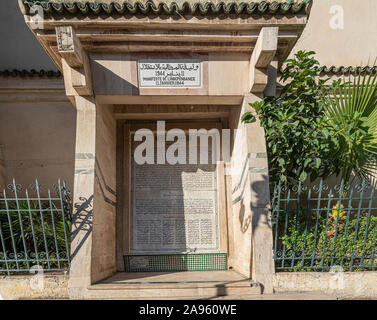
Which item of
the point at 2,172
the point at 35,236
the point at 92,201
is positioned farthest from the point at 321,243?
the point at 2,172

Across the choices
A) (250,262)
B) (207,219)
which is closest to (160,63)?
(207,219)

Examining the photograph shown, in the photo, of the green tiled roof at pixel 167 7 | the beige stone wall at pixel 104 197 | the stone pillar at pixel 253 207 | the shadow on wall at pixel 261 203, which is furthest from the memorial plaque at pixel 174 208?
the green tiled roof at pixel 167 7

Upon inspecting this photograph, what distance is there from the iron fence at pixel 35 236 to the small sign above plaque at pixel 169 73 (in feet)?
6.91

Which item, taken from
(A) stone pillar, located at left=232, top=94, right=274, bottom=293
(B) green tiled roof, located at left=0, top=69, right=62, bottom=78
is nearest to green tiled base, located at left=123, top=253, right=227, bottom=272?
(A) stone pillar, located at left=232, top=94, right=274, bottom=293

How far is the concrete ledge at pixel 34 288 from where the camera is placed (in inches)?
159

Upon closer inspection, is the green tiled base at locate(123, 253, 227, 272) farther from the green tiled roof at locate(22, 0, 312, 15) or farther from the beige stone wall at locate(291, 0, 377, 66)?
the beige stone wall at locate(291, 0, 377, 66)

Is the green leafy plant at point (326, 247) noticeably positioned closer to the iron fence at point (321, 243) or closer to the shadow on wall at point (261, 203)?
the iron fence at point (321, 243)

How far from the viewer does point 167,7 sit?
13.7 ft

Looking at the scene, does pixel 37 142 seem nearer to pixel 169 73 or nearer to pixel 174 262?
pixel 169 73

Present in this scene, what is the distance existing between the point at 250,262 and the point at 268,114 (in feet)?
7.33

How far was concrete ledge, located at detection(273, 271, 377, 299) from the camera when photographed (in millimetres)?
4059

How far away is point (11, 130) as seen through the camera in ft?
22.9

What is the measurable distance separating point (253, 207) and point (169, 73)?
2483mm

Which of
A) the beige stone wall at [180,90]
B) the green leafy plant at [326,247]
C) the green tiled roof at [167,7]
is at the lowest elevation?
the green leafy plant at [326,247]
